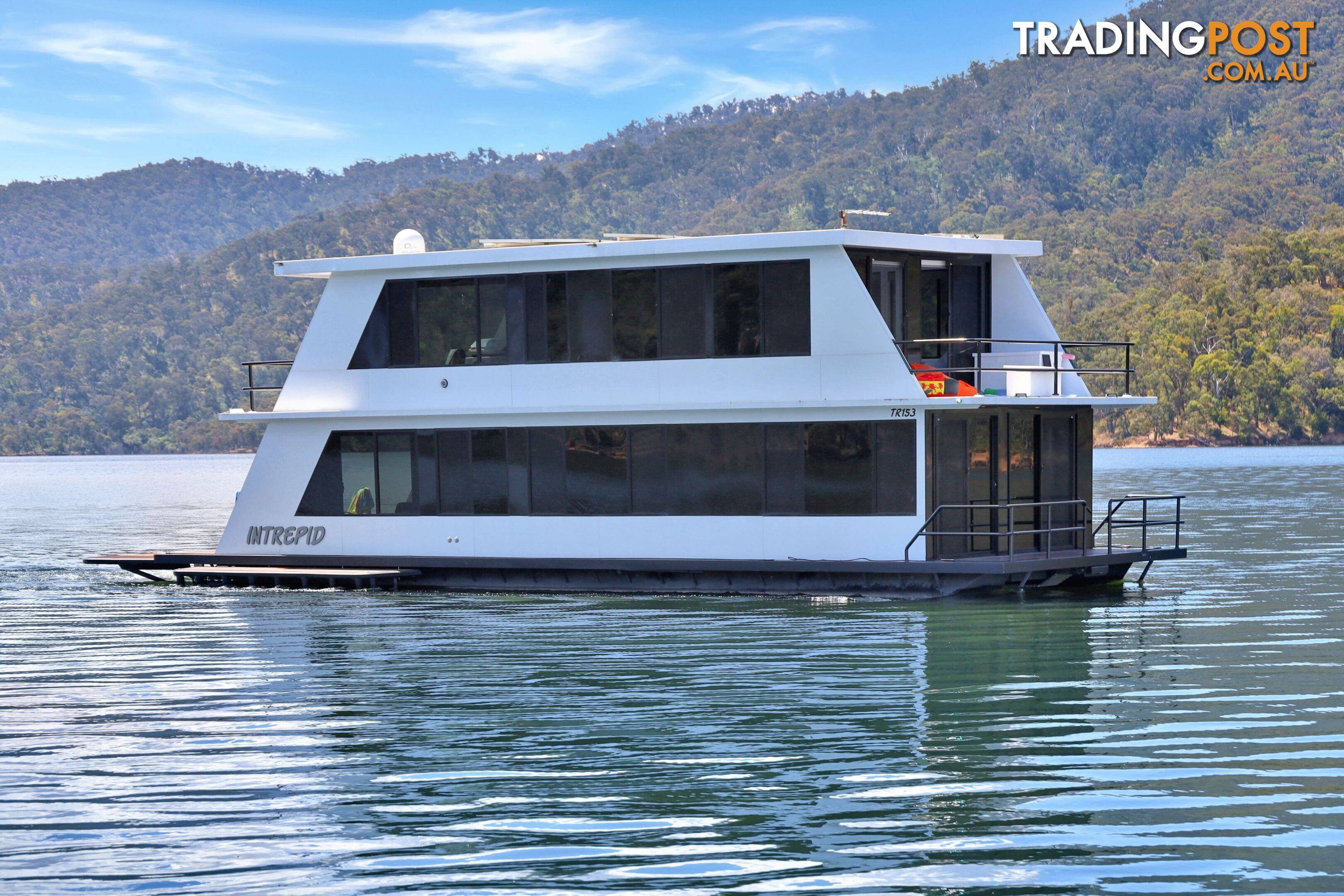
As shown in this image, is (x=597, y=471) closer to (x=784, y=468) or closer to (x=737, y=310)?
(x=784, y=468)

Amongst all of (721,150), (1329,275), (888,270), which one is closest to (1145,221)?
(1329,275)

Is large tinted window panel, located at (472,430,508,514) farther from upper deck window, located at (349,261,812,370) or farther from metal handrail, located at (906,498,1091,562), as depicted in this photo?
metal handrail, located at (906,498,1091,562)

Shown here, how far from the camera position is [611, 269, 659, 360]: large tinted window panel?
755 inches

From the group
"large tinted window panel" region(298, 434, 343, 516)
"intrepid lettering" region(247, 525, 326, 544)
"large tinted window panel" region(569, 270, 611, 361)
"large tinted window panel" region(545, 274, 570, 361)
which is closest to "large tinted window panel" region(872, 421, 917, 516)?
"large tinted window panel" region(569, 270, 611, 361)

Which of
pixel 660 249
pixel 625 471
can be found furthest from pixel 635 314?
pixel 625 471

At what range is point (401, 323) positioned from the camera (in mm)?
20547

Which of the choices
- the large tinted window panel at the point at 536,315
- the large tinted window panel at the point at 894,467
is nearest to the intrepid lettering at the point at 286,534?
the large tinted window panel at the point at 536,315

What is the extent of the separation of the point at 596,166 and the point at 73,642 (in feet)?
573

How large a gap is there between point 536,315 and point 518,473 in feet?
6.79

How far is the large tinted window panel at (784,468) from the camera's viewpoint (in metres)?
18.3

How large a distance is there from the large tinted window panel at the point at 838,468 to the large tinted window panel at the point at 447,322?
4.93 meters

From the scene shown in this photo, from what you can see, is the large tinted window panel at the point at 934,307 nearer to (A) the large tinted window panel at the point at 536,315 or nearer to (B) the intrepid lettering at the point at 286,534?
(A) the large tinted window panel at the point at 536,315

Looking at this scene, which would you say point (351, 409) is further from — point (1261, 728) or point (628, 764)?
point (1261, 728)

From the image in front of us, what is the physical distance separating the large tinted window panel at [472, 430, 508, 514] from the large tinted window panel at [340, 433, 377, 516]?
1.56m
